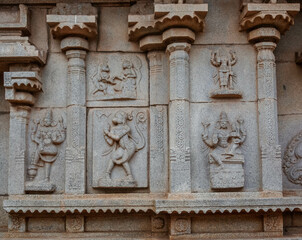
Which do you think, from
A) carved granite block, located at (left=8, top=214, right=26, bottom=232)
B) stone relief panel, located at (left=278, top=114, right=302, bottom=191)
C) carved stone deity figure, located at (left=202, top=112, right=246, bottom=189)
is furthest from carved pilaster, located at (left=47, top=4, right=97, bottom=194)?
stone relief panel, located at (left=278, top=114, right=302, bottom=191)

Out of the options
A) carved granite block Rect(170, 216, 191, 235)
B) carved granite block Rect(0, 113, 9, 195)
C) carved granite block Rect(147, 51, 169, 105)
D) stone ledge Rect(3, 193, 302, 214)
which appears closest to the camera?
stone ledge Rect(3, 193, 302, 214)

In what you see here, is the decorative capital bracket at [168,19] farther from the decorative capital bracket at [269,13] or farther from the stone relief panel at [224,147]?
the stone relief panel at [224,147]

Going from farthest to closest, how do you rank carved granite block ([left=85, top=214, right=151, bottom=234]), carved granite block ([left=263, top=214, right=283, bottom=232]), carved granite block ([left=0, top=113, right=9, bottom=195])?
carved granite block ([left=0, top=113, right=9, bottom=195])
carved granite block ([left=85, top=214, right=151, bottom=234])
carved granite block ([left=263, top=214, right=283, bottom=232])

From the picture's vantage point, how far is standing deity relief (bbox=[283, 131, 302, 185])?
257 inches

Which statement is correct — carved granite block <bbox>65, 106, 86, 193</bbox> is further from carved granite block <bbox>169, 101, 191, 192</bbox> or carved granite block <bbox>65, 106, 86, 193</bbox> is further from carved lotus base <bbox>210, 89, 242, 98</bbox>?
carved lotus base <bbox>210, 89, 242, 98</bbox>

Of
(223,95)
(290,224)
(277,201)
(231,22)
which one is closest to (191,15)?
(231,22)

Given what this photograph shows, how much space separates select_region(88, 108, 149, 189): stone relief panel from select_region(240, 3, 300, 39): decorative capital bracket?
2036 millimetres

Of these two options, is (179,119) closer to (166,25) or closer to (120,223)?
(166,25)

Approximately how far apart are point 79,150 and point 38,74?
130 centimetres

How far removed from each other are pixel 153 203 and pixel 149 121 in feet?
4.01

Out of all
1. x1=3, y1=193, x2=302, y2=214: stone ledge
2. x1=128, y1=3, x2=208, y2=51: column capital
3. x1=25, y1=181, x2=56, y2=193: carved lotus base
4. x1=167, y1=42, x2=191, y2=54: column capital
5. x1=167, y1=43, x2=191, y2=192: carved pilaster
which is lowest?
x1=3, y1=193, x2=302, y2=214: stone ledge

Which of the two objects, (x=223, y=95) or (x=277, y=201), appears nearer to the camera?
(x=277, y=201)

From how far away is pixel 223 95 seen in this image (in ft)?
20.7

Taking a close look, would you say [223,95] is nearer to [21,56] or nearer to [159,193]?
[159,193]
